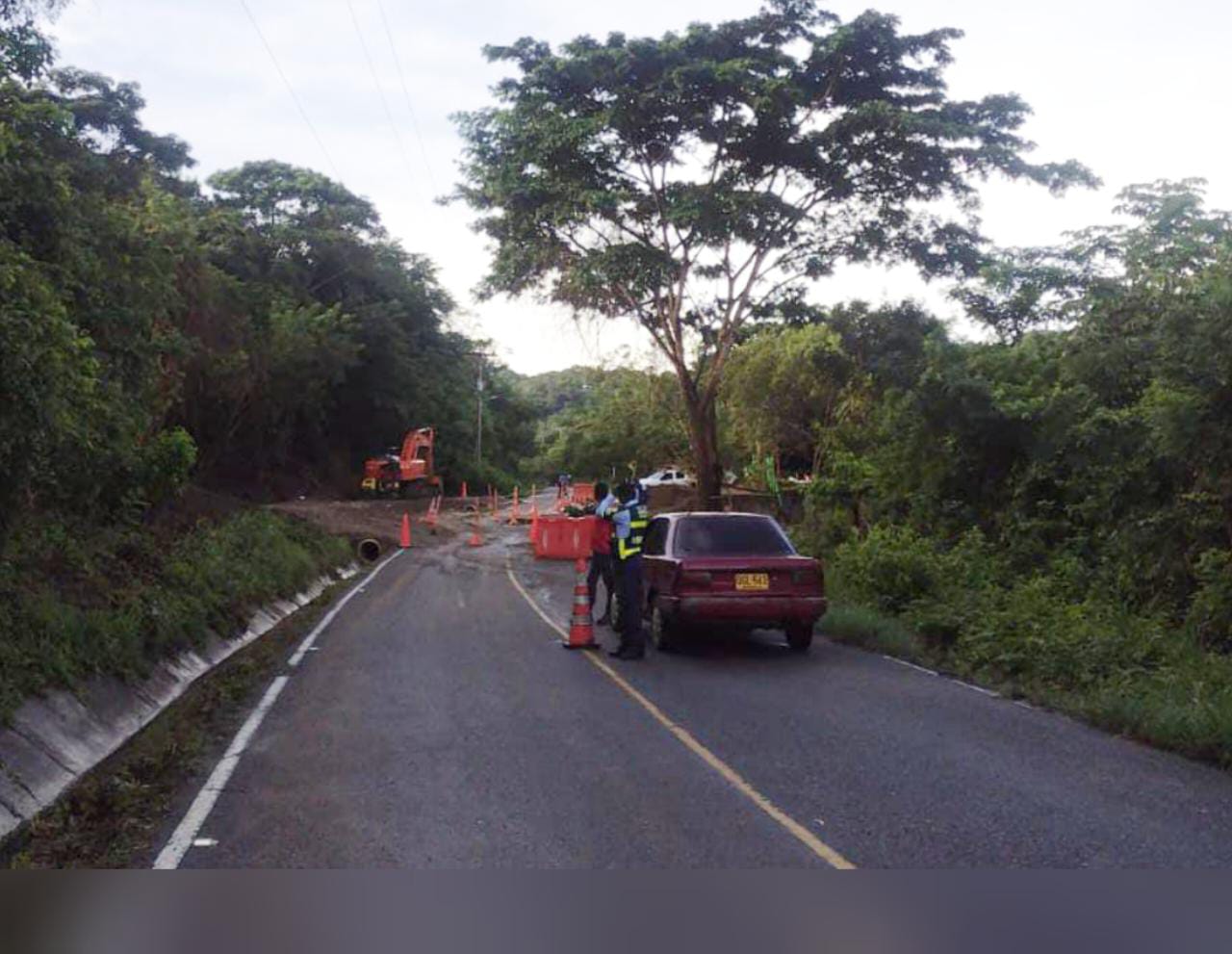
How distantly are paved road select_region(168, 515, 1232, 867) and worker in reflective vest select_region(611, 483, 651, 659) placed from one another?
0.41 meters

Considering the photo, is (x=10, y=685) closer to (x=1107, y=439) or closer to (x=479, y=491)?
(x=1107, y=439)

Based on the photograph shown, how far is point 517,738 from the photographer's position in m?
8.54

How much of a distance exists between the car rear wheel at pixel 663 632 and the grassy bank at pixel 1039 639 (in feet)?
8.43

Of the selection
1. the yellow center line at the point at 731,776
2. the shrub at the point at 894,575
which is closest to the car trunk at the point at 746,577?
the yellow center line at the point at 731,776

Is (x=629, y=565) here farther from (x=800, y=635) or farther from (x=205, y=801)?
(x=205, y=801)

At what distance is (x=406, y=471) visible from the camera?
48.1 meters

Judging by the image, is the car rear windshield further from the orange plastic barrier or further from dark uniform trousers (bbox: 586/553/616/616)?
the orange plastic barrier

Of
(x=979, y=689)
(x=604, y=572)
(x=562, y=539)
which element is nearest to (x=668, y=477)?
(x=562, y=539)

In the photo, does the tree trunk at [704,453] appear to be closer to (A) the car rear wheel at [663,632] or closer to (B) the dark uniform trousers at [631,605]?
(A) the car rear wheel at [663,632]

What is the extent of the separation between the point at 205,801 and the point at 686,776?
9.82 ft

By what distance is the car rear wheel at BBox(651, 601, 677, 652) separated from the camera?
43.8 feet

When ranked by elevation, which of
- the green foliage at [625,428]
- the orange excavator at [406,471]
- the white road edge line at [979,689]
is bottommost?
the white road edge line at [979,689]

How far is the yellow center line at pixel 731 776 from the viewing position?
576 centimetres

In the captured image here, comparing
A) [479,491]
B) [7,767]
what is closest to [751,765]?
[7,767]
